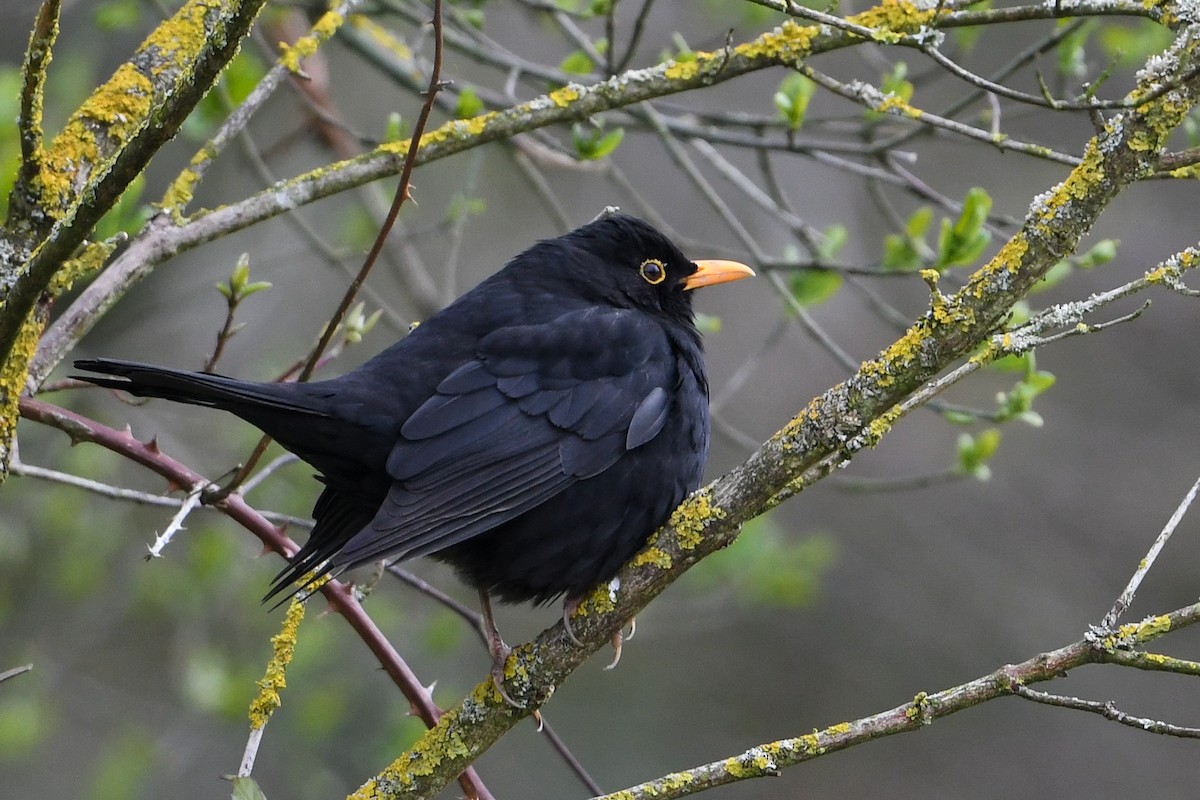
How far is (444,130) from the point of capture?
3.58 m

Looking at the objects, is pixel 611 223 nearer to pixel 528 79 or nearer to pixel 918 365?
pixel 528 79

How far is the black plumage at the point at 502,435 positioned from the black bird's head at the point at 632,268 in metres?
0.16

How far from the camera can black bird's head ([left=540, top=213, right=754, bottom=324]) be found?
14.4ft

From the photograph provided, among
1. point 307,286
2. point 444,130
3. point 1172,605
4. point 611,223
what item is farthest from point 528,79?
point 1172,605

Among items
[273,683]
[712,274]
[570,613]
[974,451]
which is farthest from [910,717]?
[712,274]

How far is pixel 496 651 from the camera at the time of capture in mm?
3453

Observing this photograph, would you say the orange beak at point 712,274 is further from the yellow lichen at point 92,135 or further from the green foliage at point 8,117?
the green foliage at point 8,117

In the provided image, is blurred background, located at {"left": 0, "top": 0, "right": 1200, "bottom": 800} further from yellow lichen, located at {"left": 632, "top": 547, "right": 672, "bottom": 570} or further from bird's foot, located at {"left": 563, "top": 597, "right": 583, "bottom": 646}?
yellow lichen, located at {"left": 632, "top": 547, "right": 672, "bottom": 570}

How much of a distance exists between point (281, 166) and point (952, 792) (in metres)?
6.59

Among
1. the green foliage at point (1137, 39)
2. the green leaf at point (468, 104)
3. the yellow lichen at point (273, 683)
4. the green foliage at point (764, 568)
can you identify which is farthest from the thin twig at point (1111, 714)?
the green foliage at point (764, 568)

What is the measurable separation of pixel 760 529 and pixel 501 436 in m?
3.06

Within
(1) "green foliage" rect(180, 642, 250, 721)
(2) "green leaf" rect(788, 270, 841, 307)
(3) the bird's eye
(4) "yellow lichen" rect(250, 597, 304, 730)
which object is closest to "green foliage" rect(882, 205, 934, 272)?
(2) "green leaf" rect(788, 270, 841, 307)

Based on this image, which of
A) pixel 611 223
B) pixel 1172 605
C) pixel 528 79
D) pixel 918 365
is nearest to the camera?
pixel 918 365

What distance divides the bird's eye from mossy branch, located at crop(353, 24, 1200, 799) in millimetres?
1553
